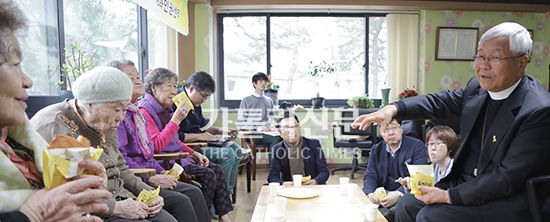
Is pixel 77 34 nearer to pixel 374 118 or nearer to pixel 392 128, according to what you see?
pixel 374 118

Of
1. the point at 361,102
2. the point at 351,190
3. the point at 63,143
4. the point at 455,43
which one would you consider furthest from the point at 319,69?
the point at 63,143

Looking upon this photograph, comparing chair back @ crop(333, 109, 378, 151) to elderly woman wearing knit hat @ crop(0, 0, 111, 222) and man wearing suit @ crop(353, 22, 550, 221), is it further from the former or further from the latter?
elderly woman wearing knit hat @ crop(0, 0, 111, 222)

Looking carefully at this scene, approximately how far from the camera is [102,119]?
147cm

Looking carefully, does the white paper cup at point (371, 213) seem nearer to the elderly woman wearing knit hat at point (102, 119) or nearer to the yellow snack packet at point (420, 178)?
the yellow snack packet at point (420, 178)

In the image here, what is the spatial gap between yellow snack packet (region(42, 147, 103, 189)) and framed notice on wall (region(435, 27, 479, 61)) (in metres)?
4.93

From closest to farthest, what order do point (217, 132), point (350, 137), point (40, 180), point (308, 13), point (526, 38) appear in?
point (40, 180) → point (526, 38) → point (217, 132) → point (350, 137) → point (308, 13)

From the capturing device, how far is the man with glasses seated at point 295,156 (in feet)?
9.02

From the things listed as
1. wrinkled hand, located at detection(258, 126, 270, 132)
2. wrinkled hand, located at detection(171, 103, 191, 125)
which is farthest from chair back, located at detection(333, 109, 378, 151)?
wrinkled hand, located at detection(171, 103, 191, 125)

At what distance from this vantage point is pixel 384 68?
510 centimetres

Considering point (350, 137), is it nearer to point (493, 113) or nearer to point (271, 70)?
point (271, 70)

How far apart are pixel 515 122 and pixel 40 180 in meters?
1.73

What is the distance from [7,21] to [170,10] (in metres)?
2.16

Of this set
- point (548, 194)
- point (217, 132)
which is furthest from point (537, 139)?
point (217, 132)

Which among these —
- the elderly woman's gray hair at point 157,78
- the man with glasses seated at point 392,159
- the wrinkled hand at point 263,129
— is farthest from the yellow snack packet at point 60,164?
the wrinkled hand at point 263,129
